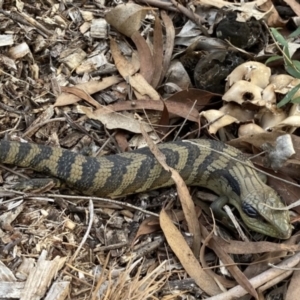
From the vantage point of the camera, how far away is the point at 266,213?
445 cm

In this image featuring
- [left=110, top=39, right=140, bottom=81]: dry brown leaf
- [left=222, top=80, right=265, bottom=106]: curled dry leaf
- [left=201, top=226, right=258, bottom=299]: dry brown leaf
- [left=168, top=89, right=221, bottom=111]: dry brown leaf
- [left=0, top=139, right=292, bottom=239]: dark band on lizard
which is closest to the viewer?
[left=201, top=226, right=258, bottom=299]: dry brown leaf

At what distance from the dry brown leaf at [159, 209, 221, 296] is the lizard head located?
0.61 m

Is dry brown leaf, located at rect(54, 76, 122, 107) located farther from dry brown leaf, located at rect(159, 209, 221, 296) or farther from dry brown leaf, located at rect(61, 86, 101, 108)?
dry brown leaf, located at rect(159, 209, 221, 296)

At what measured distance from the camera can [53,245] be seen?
13.0 ft

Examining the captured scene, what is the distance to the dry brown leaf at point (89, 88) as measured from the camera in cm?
477

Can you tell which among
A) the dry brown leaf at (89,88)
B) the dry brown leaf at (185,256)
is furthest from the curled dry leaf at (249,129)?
the dry brown leaf at (89,88)

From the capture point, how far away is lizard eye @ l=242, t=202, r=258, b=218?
448cm

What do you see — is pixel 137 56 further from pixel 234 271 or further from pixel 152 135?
pixel 234 271

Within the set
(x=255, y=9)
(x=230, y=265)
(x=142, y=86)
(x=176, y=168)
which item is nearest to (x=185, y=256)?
(x=230, y=265)

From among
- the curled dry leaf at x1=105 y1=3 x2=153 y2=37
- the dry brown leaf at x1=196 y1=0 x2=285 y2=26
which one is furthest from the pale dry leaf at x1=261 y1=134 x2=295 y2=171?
the curled dry leaf at x1=105 y1=3 x2=153 y2=37

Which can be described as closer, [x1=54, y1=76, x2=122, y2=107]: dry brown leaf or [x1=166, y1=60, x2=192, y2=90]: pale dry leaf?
[x1=54, y1=76, x2=122, y2=107]: dry brown leaf

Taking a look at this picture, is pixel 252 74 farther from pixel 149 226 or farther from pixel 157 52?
pixel 149 226

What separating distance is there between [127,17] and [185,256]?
6.84 feet

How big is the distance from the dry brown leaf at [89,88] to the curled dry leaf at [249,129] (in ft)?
3.56
